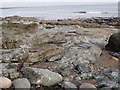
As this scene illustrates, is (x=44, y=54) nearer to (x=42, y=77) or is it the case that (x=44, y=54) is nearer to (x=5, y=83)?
(x=42, y=77)

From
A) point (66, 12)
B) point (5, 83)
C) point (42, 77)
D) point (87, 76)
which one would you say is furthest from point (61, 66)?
point (66, 12)

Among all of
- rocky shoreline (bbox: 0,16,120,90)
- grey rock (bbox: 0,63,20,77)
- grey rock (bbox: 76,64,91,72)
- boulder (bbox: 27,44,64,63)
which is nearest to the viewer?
rocky shoreline (bbox: 0,16,120,90)

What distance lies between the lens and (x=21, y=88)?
498 centimetres

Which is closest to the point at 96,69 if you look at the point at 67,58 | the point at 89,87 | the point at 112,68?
the point at 112,68

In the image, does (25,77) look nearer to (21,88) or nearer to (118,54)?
(21,88)

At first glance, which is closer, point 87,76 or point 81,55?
point 87,76

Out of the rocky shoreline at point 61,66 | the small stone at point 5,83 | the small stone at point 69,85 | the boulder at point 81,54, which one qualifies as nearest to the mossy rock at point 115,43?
the rocky shoreline at point 61,66

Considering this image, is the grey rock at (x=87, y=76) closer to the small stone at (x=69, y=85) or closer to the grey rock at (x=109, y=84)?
the grey rock at (x=109, y=84)

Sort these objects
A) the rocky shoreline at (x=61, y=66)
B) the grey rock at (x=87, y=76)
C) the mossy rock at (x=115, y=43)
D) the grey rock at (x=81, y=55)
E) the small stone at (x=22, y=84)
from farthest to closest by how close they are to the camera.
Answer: the mossy rock at (x=115, y=43) < the grey rock at (x=81, y=55) < the grey rock at (x=87, y=76) < the rocky shoreline at (x=61, y=66) < the small stone at (x=22, y=84)

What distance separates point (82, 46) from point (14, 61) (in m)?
2.57

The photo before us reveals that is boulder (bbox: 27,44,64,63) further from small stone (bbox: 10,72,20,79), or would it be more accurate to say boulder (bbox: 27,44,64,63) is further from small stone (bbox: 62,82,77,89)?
small stone (bbox: 62,82,77,89)

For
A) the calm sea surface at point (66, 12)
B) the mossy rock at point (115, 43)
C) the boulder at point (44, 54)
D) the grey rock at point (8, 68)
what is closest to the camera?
the grey rock at point (8, 68)

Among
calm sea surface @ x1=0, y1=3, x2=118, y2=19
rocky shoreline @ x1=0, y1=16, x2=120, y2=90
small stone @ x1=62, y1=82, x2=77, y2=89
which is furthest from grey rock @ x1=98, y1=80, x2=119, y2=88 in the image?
calm sea surface @ x1=0, y1=3, x2=118, y2=19

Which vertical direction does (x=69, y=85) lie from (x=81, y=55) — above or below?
below
